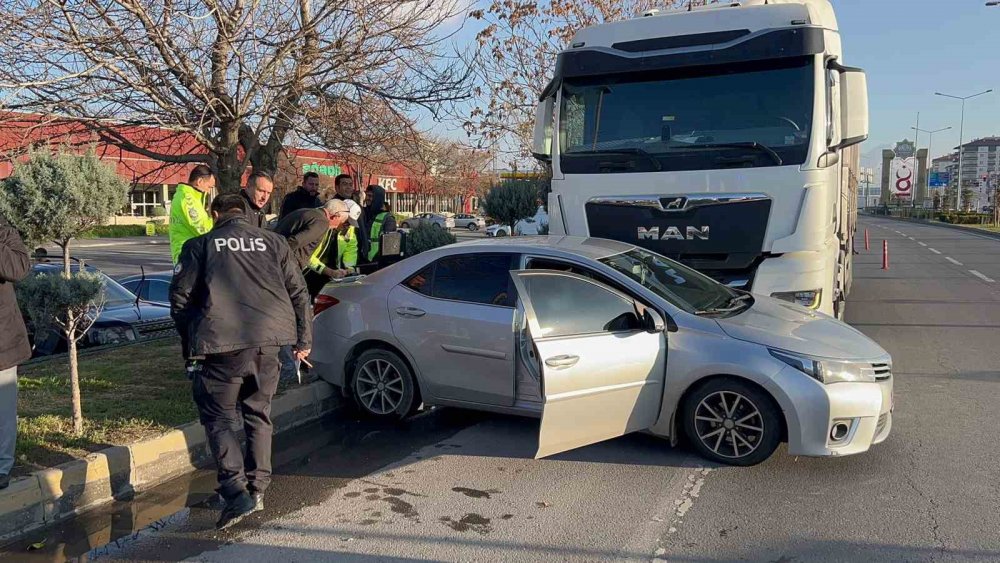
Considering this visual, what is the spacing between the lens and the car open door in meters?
4.68

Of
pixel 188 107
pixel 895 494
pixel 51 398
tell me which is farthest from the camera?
pixel 188 107

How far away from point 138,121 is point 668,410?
6639 mm

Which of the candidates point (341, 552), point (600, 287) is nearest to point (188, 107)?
point (600, 287)

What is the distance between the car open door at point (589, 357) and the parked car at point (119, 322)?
19.8ft

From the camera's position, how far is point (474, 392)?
5.65 m

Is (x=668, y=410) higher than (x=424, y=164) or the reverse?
the reverse

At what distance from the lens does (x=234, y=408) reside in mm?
4234

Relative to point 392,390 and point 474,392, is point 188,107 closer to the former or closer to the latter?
point 392,390

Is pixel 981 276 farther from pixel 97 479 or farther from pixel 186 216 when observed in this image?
pixel 97 479

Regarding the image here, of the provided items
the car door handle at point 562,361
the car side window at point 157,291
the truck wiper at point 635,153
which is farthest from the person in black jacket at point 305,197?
the car door handle at point 562,361

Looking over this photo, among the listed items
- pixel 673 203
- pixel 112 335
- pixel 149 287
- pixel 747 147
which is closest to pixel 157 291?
pixel 149 287

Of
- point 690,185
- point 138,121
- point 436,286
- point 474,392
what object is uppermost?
point 138,121

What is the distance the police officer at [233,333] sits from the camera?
161 inches

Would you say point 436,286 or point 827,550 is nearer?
point 827,550
